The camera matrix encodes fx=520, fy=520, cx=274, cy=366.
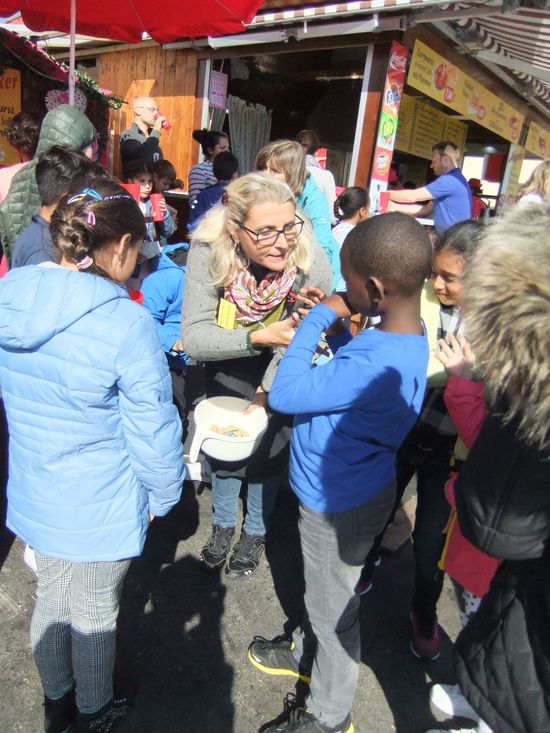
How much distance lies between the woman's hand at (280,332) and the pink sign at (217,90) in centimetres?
593

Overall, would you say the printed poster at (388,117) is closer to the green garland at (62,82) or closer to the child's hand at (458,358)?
the green garland at (62,82)

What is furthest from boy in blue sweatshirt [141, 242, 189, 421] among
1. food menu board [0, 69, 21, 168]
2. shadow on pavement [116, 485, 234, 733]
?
food menu board [0, 69, 21, 168]

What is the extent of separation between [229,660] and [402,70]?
5.77 metres

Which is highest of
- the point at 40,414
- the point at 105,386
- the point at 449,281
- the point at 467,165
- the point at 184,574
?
the point at 467,165

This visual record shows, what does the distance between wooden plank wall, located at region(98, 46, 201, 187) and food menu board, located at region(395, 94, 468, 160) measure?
360cm

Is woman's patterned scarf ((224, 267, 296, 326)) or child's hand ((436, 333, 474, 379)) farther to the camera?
woman's patterned scarf ((224, 267, 296, 326))

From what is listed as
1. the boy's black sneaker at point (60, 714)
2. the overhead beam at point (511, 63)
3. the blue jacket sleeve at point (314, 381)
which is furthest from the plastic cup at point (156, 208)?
the overhead beam at point (511, 63)

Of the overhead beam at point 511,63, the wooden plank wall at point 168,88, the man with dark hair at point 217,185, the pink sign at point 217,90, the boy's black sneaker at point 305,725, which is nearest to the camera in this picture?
the boy's black sneaker at point 305,725

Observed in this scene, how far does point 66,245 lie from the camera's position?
1488 mm

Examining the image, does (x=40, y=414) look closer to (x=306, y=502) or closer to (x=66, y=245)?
(x=66, y=245)

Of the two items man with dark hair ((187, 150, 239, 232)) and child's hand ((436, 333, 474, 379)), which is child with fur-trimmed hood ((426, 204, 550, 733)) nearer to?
child's hand ((436, 333, 474, 379))

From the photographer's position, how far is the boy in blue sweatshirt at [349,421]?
4.77 ft

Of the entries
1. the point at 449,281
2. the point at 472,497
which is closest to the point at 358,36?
the point at 449,281

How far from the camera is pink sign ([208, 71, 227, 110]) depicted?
6.76 m
